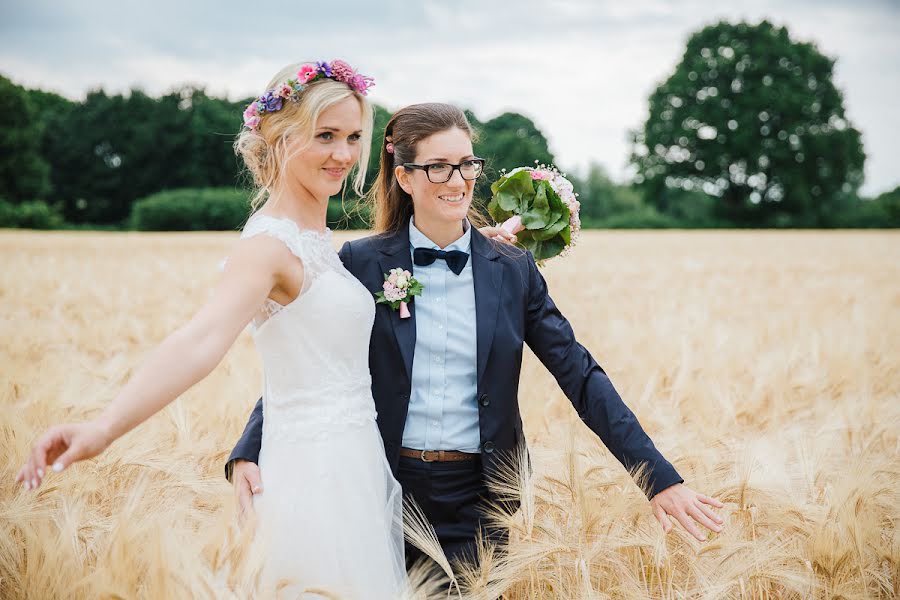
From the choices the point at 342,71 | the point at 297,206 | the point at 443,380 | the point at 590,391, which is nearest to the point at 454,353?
the point at 443,380

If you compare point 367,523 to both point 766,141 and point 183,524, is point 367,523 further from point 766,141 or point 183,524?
point 766,141

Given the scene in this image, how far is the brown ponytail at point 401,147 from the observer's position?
7.74ft

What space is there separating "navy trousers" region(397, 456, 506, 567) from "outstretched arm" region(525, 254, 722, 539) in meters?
0.40

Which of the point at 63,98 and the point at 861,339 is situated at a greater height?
the point at 63,98

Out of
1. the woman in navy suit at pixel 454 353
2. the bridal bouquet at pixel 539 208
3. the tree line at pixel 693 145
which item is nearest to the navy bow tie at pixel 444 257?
the woman in navy suit at pixel 454 353

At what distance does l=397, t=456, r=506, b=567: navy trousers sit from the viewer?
2.31 m

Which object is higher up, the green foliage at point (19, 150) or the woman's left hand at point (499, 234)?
the green foliage at point (19, 150)

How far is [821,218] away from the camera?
43438mm

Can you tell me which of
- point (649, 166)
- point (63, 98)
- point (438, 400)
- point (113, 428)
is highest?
point (63, 98)

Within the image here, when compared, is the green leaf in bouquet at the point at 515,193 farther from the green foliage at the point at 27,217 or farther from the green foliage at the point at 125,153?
the green foliage at the point at 125,153

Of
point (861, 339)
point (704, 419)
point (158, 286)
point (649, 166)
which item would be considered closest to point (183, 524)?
point (704, 419)

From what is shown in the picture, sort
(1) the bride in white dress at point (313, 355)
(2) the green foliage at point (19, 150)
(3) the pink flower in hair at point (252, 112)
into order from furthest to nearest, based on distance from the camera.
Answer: (2) the green foliage at point (19, 150) → (3) the pink flower in hair at point (252, 112) → (1) the bride in white dress at point (313, 355)

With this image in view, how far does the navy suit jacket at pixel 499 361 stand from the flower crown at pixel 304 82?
55cm

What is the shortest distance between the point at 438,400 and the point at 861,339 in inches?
157
